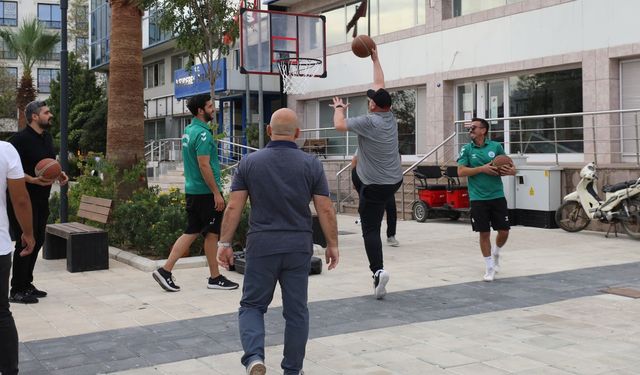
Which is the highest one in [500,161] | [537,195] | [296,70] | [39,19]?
[39,19]

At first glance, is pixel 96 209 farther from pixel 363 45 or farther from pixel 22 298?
pixel 363 45

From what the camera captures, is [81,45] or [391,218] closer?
[391,218]

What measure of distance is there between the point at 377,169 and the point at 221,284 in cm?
207

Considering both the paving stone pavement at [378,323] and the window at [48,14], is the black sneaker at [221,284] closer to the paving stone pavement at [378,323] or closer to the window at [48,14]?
the paving stone pavement at [378,323]

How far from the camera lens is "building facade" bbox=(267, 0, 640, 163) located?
50.7 ft

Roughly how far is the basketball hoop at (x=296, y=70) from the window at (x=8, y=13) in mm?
49917

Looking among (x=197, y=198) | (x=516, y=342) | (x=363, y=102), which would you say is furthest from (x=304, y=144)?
(x=516, y=342)

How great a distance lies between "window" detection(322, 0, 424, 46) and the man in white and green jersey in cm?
1454

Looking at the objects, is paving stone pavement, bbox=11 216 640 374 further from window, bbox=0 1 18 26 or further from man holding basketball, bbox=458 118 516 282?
window, bbox=0 1 18 26

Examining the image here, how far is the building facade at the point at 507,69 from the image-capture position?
608 inches

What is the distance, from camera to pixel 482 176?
7.89 m

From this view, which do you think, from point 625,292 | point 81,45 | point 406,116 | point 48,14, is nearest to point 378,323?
point 625,292

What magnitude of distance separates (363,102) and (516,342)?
721 inches

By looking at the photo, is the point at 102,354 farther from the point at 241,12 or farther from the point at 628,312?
the point at 241,12
